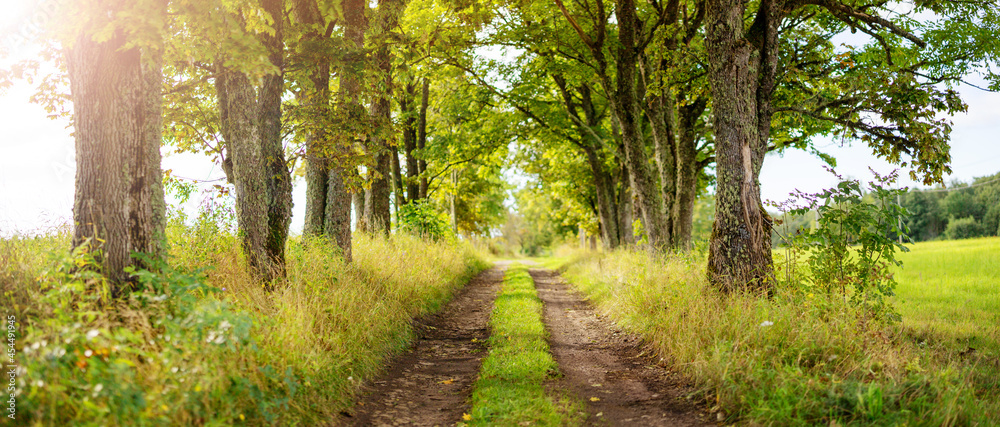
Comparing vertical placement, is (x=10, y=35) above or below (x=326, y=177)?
above

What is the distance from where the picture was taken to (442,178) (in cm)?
2486

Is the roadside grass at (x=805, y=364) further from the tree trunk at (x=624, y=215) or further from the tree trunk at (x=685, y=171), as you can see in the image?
the tree trunk at (x=624, y=215)

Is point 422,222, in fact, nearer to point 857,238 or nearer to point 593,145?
point 593,145

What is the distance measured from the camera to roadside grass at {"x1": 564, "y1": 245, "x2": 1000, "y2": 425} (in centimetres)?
452

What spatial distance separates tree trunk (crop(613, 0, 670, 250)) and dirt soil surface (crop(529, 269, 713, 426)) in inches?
198

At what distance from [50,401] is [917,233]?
4051 inches

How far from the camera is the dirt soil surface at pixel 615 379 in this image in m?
5.24

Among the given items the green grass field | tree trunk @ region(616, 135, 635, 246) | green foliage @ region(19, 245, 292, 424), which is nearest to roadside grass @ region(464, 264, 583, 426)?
green foliage @ region(19, 245, 292, 424)

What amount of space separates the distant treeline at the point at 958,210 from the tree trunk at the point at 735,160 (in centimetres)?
6421

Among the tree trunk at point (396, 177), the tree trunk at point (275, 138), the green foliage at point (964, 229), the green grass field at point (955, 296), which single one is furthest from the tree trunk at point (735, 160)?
the green foliage at point (964, 229)

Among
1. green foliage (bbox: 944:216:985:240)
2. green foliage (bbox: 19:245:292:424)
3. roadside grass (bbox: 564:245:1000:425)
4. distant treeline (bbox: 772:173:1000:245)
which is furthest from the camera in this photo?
distant treeline (bbox: 772:173:1000:245)

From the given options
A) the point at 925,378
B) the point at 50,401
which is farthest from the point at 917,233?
the point at 50,401

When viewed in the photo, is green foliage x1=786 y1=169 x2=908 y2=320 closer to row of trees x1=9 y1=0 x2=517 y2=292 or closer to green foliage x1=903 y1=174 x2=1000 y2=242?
row of trees x1=9 y1=0 x2=517 y2=292

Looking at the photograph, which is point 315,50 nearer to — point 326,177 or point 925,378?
point 326,177
